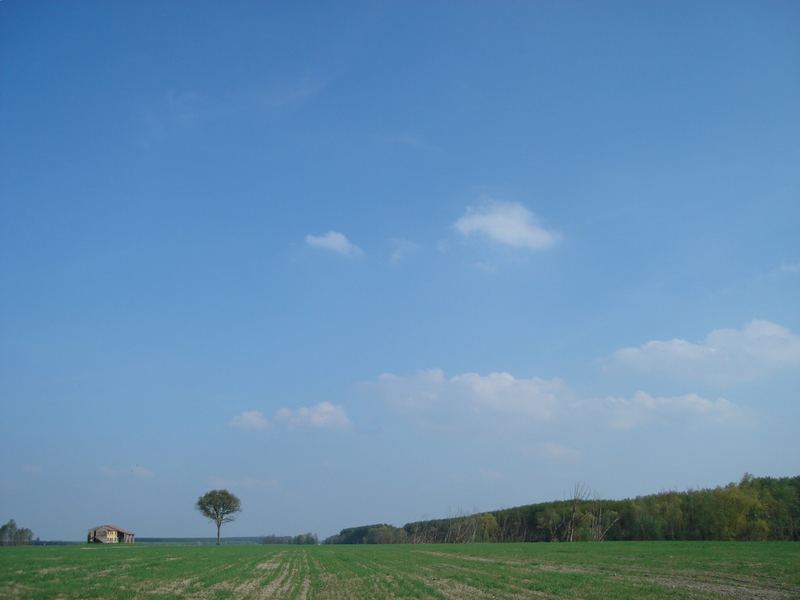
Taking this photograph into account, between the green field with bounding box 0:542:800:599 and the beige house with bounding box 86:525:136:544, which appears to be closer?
the green field with bounding box 0:542:800:599

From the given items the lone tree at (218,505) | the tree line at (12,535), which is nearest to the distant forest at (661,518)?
the lone tree at (218,505)

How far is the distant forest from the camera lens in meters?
83.3

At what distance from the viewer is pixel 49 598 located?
65.4 ft

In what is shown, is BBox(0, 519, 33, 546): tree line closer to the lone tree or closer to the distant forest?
the lone tree

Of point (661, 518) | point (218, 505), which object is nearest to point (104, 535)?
point (218, 505)

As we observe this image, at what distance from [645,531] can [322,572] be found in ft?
263

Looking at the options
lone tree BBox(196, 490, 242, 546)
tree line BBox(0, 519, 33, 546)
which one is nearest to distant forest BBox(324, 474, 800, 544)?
lone tree BBox(196, 490, 242, 546)

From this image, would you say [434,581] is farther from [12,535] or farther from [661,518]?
[12,535]

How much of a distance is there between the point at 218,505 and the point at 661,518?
83.8 m

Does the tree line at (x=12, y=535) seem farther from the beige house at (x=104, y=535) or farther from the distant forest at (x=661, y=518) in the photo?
the distant forest at (x=661, y=518)

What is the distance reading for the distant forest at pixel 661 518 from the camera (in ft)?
273

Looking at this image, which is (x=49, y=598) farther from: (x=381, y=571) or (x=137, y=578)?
(x=381, y=571)

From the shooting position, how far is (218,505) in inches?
4759

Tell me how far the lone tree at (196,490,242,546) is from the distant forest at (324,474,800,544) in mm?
52293
